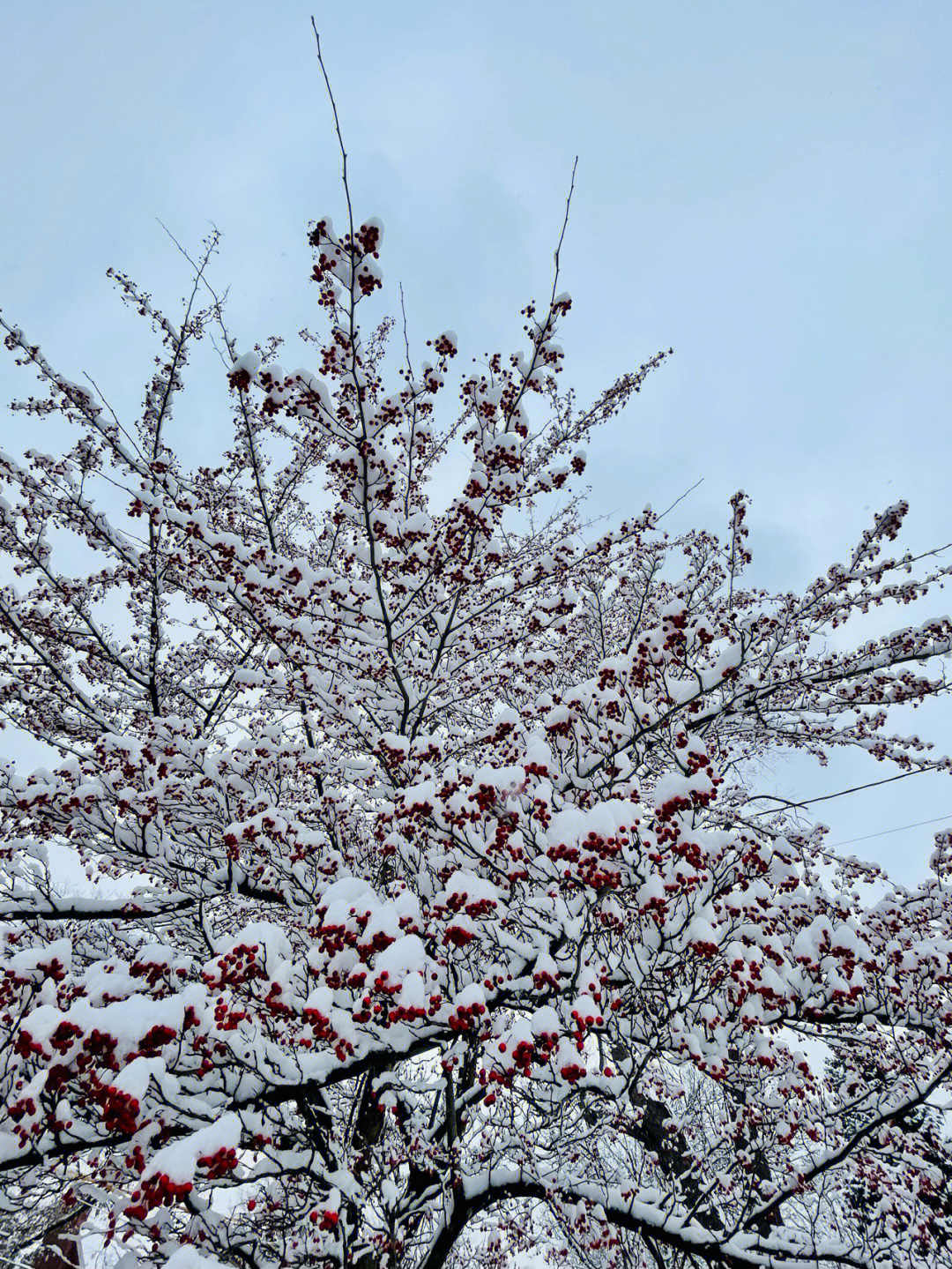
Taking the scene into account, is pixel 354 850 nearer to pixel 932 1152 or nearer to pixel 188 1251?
pixel 188 1251

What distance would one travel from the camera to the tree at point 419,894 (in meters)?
3.00

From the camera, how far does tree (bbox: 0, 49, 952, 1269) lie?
3.00 m

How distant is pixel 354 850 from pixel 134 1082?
329 centimetres

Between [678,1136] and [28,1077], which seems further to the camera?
[678,1136]

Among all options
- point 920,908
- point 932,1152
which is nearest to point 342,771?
point 920,908

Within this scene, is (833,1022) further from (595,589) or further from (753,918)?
(595,589)

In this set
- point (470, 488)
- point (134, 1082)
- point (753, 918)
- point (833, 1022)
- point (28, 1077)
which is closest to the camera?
point (134, 1082)

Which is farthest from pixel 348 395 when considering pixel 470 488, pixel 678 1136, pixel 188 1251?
pixel 678 1136

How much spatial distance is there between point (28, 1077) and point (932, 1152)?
6.41 metres

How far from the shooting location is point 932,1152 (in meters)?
4.95

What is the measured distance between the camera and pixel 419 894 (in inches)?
167

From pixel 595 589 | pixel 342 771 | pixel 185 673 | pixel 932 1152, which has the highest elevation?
pixel 595 589

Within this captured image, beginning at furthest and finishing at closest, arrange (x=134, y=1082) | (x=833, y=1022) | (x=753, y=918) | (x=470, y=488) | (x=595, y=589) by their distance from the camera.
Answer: (x=595, y=589)
(x=470, y=488)
(x=833, y=1022)
(x=753, y=918)
(x=134, y=1082)

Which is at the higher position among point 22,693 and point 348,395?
point 348,395
